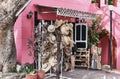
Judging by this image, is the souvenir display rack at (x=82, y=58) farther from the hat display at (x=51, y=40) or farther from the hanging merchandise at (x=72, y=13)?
the hat display at (x=51, y=40)

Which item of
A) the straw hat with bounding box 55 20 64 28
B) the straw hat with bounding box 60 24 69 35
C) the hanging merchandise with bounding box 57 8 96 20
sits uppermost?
the hanging merchandise with bounding box 57 8 96 20

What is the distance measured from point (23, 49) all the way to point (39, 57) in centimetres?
95

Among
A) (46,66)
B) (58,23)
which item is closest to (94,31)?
(58,23)

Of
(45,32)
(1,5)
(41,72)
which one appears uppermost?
(1,5)

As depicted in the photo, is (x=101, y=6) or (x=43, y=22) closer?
(x=43, y=22)

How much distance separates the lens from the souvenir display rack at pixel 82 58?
1933 centimetres

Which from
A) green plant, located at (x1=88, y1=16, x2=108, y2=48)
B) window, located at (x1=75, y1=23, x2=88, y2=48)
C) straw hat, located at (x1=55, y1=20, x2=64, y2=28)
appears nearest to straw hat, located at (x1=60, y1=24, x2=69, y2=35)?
straw hat, located at (x1=55, y1=20, x2=64, y2=28)

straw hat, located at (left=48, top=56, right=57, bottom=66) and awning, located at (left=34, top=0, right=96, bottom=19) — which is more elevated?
awning, located at (left=34, top=0, right=96, bottom=19)

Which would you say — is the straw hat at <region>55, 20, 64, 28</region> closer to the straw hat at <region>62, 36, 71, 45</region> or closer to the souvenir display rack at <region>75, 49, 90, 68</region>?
the straw hat at <region>62, 36, 71, 45</region>

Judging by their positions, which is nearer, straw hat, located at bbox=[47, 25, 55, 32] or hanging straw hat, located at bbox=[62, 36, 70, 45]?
straw hat, located at bbox=[47, 25, 55, 32]

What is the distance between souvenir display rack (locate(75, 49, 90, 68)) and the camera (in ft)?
63.4

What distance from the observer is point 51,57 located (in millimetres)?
16141

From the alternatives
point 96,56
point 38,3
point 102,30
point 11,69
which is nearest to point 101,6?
point 102,30

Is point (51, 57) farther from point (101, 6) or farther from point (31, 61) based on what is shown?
point (101, 6)
